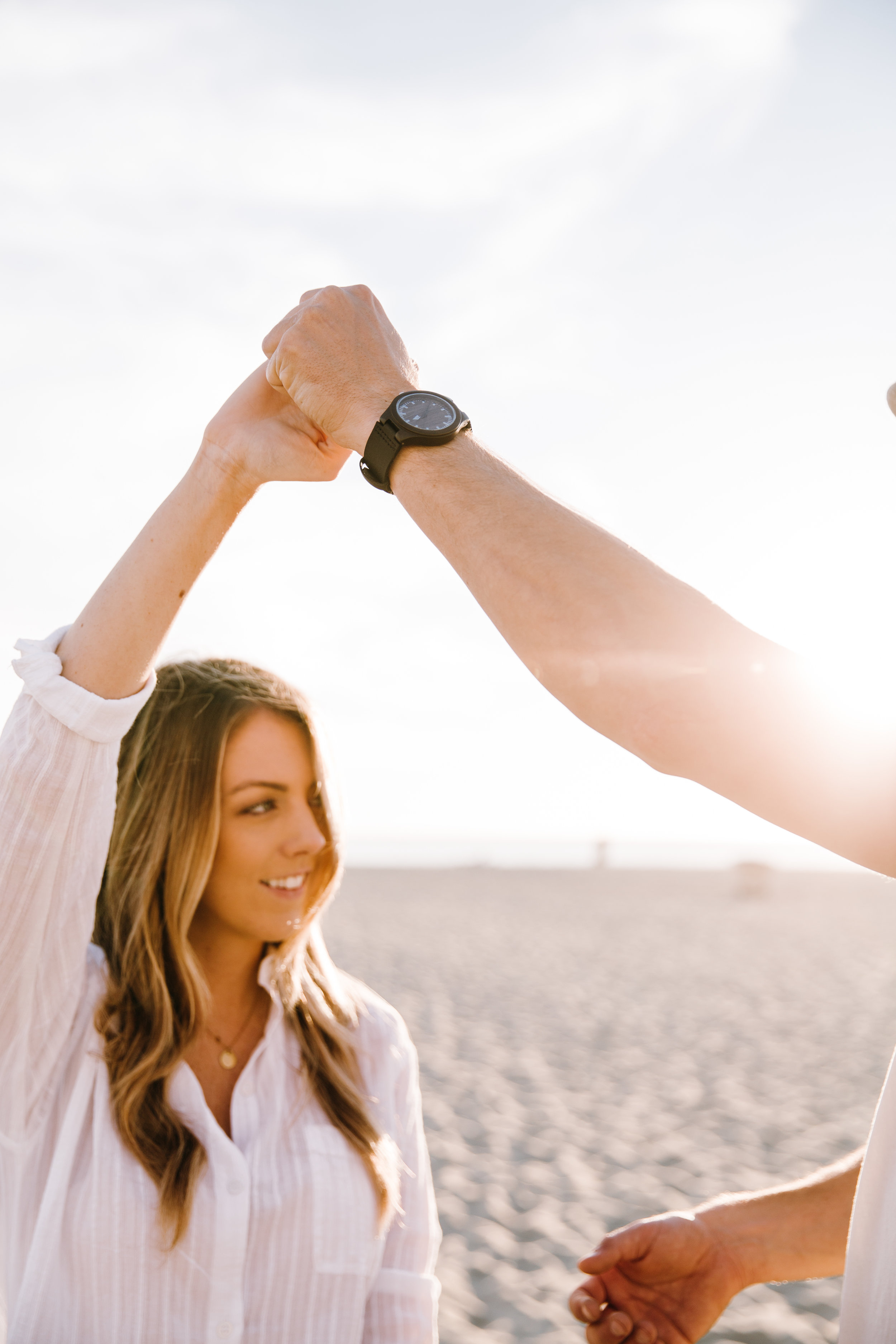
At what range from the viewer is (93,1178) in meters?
2.20

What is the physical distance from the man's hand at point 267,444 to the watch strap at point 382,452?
0.62 meters

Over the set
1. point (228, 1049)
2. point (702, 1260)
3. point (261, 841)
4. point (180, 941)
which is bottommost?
point (702, 1260)

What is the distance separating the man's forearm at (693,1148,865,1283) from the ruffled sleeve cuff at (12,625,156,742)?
1.55 m

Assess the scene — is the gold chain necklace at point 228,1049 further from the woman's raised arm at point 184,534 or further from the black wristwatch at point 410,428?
the black wristwatch at point 410,428

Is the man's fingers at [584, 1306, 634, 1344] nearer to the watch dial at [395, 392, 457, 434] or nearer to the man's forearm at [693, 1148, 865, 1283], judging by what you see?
the man's forearm at [693, 1148, 865, 1283]

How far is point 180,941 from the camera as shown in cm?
269

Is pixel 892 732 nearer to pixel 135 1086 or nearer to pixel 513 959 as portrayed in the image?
pixel 135 1086

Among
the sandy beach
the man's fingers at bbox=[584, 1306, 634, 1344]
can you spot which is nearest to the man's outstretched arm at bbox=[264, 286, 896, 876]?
the man's fingers at bbox=[584, 1306, 634, 1344]

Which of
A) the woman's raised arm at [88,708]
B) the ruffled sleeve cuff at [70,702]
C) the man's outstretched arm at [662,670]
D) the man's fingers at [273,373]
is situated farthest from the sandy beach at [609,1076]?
the man's outstretched arm at [662,670]

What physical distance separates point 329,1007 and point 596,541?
2.07 meters

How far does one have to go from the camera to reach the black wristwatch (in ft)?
4.47

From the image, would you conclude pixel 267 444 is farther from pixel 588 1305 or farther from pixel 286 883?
pixel 588 1305

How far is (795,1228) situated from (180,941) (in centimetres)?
158

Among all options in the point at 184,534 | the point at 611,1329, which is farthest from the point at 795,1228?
the point at 184,534
